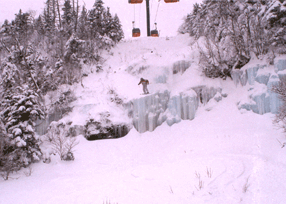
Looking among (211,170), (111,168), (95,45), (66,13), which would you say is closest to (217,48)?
(211,170)

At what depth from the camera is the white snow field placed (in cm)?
485

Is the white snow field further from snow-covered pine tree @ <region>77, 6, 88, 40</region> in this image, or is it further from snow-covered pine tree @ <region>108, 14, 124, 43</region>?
snow-covered pine tree @ <region>108, 14, 124, 43</region>

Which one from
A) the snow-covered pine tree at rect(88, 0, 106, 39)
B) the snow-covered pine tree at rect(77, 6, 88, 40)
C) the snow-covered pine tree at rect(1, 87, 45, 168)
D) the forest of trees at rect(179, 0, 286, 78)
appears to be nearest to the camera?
the snow-covered pine tree at rect(1, 87, 45, 168)

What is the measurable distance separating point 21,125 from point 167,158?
22.7ft

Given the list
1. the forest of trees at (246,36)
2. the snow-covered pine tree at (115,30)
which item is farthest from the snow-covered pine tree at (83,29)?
the forest of trees at (246,36)

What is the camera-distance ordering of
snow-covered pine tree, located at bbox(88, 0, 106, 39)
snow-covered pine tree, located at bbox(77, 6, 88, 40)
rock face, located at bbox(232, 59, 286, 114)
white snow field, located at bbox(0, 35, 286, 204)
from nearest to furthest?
white snow field, located at bbox(0, 35, 286, 204)
rock face, located at bbox(232, 59, 286, 114)
snow-covered pine tree, located at bbox(77, 6, 88, 40)
snow-covered pine tree, located at bbox(88, 0, 106, 39)

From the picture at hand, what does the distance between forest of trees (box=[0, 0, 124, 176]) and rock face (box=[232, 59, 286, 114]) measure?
36.6 ft

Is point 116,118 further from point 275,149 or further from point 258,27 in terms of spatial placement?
point 258,27

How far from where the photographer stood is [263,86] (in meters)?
10.3

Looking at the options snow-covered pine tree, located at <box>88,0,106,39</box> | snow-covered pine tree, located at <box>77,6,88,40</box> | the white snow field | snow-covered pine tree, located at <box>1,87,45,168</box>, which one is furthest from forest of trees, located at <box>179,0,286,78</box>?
snow-covered pine tree, located at <box>77,6,88,40</box>

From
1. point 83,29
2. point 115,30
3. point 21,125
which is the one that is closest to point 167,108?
point 21,125

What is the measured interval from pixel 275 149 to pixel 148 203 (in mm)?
5106

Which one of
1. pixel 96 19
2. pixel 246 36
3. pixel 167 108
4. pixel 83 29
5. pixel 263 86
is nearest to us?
pixel 263 86

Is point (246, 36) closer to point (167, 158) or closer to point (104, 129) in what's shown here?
point (167, 158)
